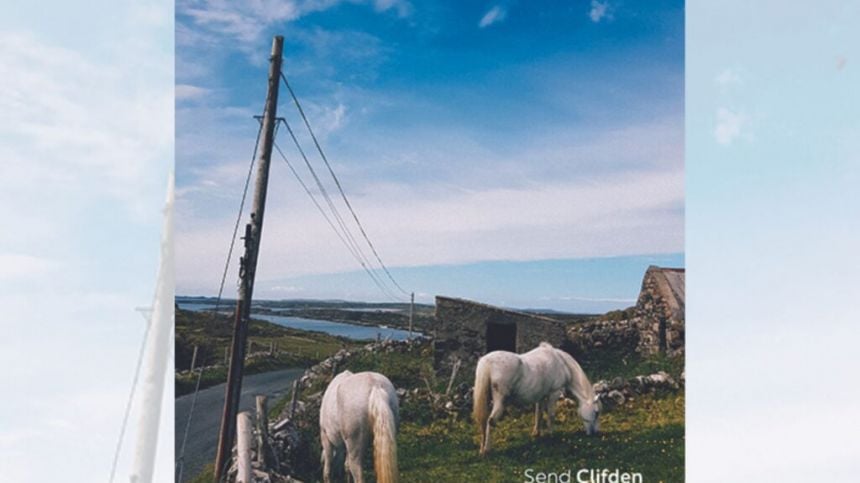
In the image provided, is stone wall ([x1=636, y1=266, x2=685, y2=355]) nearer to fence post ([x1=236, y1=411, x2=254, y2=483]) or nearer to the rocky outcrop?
the rocky outcrop

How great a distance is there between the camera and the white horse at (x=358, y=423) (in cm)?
784

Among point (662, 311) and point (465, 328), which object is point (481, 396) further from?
point (662, 311)

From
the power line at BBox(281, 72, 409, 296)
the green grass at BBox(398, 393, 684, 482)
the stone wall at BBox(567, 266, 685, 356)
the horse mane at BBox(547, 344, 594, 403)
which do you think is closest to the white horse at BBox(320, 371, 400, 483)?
the green grass at BBox(398, 393, 684, 482)

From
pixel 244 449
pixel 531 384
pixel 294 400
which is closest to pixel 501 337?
pixel 531 384

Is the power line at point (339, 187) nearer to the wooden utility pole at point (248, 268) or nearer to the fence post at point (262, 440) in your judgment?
the wooden utility pole at point (248, 268)

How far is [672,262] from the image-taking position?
880 cm

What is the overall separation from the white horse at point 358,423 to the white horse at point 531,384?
2.89 feet

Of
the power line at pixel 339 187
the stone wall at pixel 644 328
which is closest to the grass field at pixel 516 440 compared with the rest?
the stone wall at pixel 644 328

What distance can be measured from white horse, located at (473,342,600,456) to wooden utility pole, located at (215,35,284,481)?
6.34 ft

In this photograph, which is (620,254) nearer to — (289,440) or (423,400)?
(423,400)

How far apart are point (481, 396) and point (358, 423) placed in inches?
44.8

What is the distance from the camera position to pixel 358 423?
7.98 metres

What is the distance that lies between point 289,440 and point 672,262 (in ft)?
11.4

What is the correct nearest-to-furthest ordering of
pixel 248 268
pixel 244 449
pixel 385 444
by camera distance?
1. pixel 385 444
2. pixel 244 449
3. pixel 248 268
